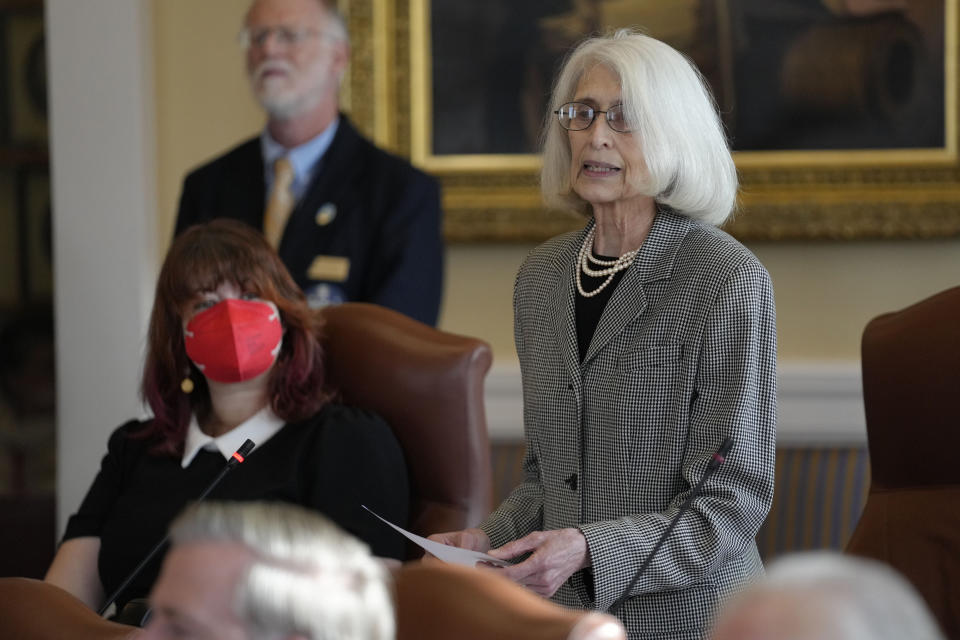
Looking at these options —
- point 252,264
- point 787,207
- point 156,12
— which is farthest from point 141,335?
point 787,207

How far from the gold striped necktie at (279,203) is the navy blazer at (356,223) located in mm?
33

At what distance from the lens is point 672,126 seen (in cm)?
201

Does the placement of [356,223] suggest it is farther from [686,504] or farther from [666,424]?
[686,504]

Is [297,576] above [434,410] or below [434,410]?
above

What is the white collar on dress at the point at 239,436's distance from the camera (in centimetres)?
271

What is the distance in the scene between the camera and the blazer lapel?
2027mm

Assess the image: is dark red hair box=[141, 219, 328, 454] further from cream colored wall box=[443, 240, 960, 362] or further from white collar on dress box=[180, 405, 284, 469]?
cream colored wall box=[443, 240, 960, 362]

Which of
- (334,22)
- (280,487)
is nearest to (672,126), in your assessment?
(280,487)

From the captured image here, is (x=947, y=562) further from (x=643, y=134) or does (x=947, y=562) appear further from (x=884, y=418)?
(x=643, y=134)

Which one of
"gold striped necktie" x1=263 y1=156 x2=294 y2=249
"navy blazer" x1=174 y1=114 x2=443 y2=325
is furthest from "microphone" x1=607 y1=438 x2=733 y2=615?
"gold striped necktie" x1=263 y1=156 x2=294 y2=249

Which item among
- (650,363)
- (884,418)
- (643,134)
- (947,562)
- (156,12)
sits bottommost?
(947,562)

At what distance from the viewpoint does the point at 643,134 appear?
6.59 feet

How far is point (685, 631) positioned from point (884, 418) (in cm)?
72

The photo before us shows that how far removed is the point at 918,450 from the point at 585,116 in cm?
92
